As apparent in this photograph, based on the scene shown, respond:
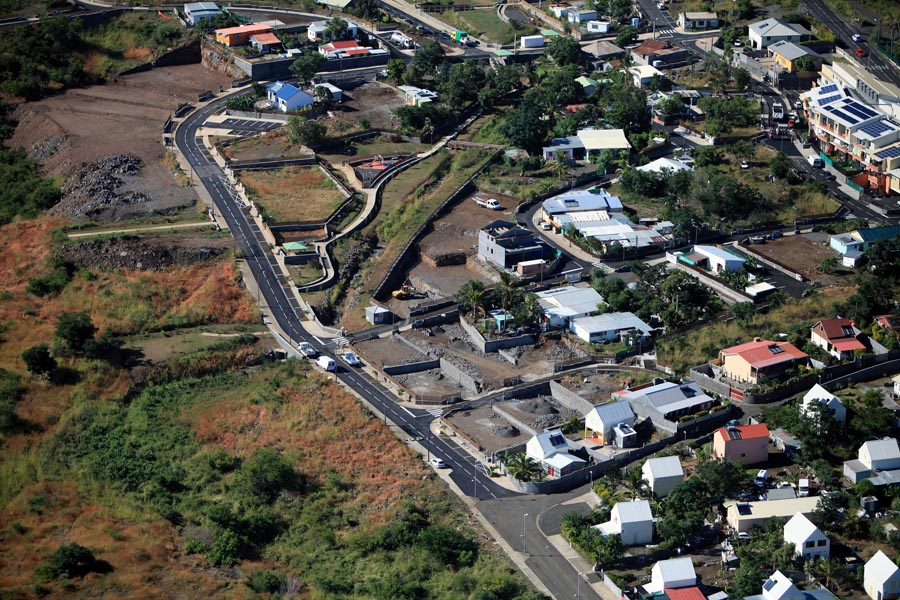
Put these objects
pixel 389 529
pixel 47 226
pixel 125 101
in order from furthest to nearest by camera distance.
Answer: pixel 125 101, pixel 47 226, pixel 389 529

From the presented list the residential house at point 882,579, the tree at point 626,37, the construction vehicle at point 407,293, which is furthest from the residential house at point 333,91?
the residential house at point 882,579

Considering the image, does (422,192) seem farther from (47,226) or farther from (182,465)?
(182,465)

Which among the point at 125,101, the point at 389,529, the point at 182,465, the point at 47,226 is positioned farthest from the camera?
the point at 125,101

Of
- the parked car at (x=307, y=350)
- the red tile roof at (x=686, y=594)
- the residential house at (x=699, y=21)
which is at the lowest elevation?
the parked car at (x=307, y=350)

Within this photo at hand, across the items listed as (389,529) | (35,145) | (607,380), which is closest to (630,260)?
(607,380)

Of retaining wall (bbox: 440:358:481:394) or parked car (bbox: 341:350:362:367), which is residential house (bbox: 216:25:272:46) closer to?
parked car (bbox: 341:350:362:367)

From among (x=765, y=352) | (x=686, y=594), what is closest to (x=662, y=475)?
(x=686, y=594)

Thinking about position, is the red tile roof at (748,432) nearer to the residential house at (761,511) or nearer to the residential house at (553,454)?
the residential house at (761,511)
